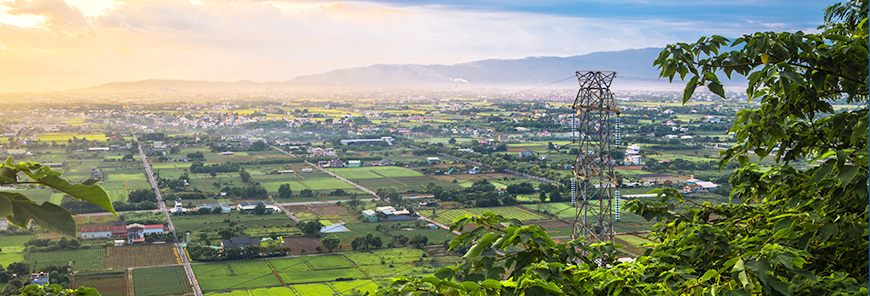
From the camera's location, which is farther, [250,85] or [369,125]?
[250,85]

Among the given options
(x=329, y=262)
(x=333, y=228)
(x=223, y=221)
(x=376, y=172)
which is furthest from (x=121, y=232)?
(x=376, y=172)

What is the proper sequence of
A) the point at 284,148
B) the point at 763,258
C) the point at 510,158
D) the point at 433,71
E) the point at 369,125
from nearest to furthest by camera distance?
1. the point at 763,258
2. the point at 510,158
3. the point at 284,148
4. the point at 369,125
5. the point at 433,71

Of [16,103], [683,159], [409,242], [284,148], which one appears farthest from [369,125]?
[409,242]

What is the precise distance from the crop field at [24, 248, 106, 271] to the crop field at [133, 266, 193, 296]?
1.23 metres

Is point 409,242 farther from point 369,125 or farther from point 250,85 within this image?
point 250,85

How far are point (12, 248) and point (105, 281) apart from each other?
394cm

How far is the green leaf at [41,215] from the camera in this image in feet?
2.16

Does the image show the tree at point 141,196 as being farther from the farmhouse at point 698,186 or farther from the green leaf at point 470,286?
the green leaf at point 470,286

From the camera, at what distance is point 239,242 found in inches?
663

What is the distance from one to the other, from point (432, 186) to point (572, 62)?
24087 millimetres

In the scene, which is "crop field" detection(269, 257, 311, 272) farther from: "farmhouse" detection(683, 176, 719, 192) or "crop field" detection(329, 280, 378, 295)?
"farmhouse" detection(683, 176, 719, 192)

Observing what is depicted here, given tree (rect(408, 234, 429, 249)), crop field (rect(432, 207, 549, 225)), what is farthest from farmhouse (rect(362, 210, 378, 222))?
tree (rect(408, 234, 429, 249))

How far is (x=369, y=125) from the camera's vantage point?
45625 millimetres

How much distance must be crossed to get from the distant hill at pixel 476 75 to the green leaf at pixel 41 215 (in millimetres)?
26709
